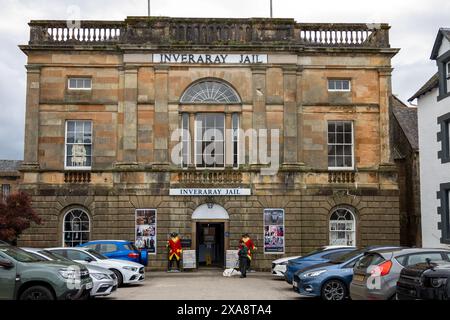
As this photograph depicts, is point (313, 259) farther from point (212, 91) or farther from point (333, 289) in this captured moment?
point (212, 91)

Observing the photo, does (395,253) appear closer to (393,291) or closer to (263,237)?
(393,291)

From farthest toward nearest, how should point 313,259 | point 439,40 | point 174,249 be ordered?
point 174,249 → point 439,40 → point 313,259

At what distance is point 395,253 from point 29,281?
8486 mm

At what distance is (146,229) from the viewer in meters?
31.6

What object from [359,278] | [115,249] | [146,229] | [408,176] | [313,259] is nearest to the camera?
[359,278]

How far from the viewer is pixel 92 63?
1282 inches

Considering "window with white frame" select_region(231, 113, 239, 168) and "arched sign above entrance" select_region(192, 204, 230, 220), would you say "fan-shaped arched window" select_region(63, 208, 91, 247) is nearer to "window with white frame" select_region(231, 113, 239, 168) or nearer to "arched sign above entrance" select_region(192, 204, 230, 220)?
"arched sign above entrance" select_region(192, 204, 230, 220)

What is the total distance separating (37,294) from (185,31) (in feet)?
64.8

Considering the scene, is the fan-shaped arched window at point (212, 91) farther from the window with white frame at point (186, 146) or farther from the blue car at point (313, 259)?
the blue car at point (313, 259)

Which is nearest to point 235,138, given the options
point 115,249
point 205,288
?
point 115,249

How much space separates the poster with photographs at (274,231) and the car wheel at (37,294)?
1734 cm

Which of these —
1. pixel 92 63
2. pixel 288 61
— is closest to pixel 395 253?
pixel 288 61

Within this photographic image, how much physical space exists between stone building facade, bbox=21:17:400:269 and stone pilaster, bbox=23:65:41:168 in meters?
0.07

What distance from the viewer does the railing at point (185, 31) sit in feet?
107
